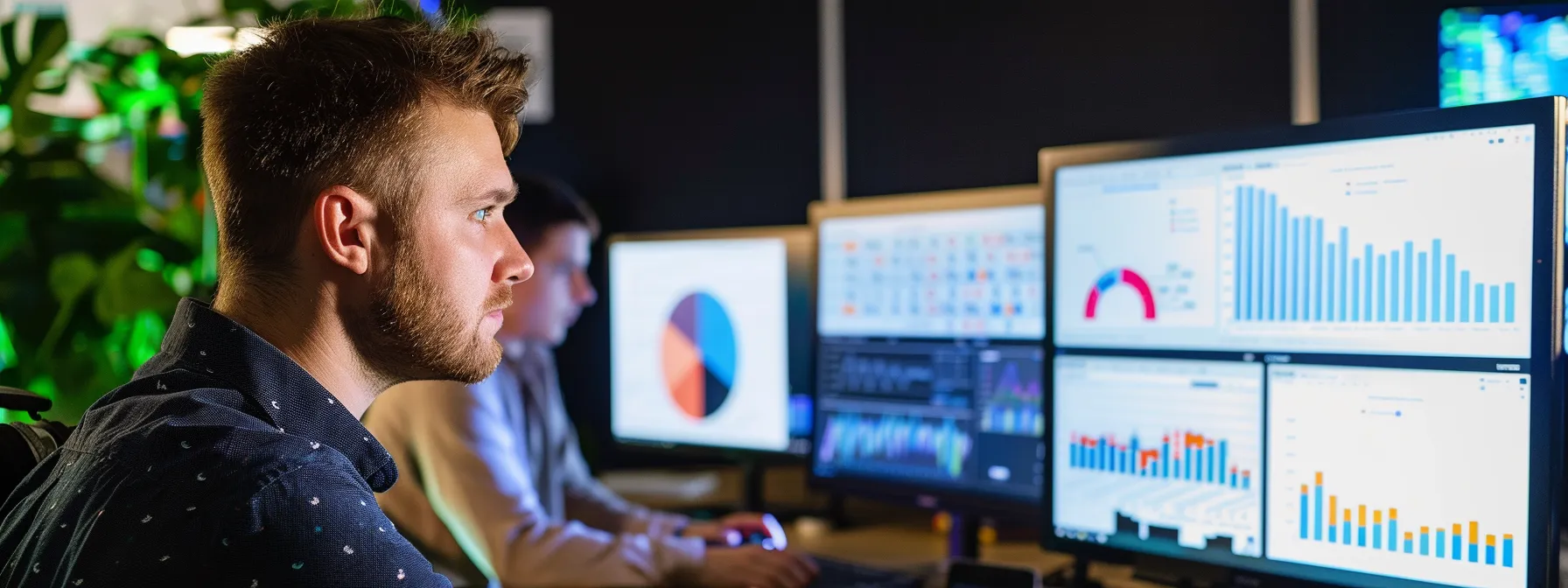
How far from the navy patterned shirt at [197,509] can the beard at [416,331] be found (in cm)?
14

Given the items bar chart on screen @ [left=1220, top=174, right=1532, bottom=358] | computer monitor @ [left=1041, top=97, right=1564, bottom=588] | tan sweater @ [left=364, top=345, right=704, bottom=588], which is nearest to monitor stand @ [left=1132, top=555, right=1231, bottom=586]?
computer monitor @ [left=1041, top=97, right=1564, bottom=588]

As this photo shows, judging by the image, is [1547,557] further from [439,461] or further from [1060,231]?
[439,461]

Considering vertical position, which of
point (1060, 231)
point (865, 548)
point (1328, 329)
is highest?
point (1060, 231)

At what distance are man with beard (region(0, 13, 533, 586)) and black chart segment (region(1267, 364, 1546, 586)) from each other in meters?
0.78

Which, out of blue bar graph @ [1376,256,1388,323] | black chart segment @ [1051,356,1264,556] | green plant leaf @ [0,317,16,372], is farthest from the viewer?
green plant leaf @ [0,317,16,372]

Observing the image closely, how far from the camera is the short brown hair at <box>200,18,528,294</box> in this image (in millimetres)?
962

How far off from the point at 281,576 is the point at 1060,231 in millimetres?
922

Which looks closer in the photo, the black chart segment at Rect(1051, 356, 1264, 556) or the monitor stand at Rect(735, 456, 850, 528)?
the black chart segment at Rect(1051, 356, 1264, 556)

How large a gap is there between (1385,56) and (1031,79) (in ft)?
1.87

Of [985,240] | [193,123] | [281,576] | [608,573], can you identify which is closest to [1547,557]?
[985,240]

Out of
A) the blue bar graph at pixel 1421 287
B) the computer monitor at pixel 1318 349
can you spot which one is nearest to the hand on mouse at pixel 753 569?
the computer monitor at pixel 1318 349

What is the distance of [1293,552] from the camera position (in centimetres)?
117

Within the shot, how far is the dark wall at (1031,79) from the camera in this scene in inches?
69.7

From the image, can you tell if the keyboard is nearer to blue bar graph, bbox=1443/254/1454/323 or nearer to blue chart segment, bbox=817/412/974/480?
blue chart segment, bbox=817/412/974/480
